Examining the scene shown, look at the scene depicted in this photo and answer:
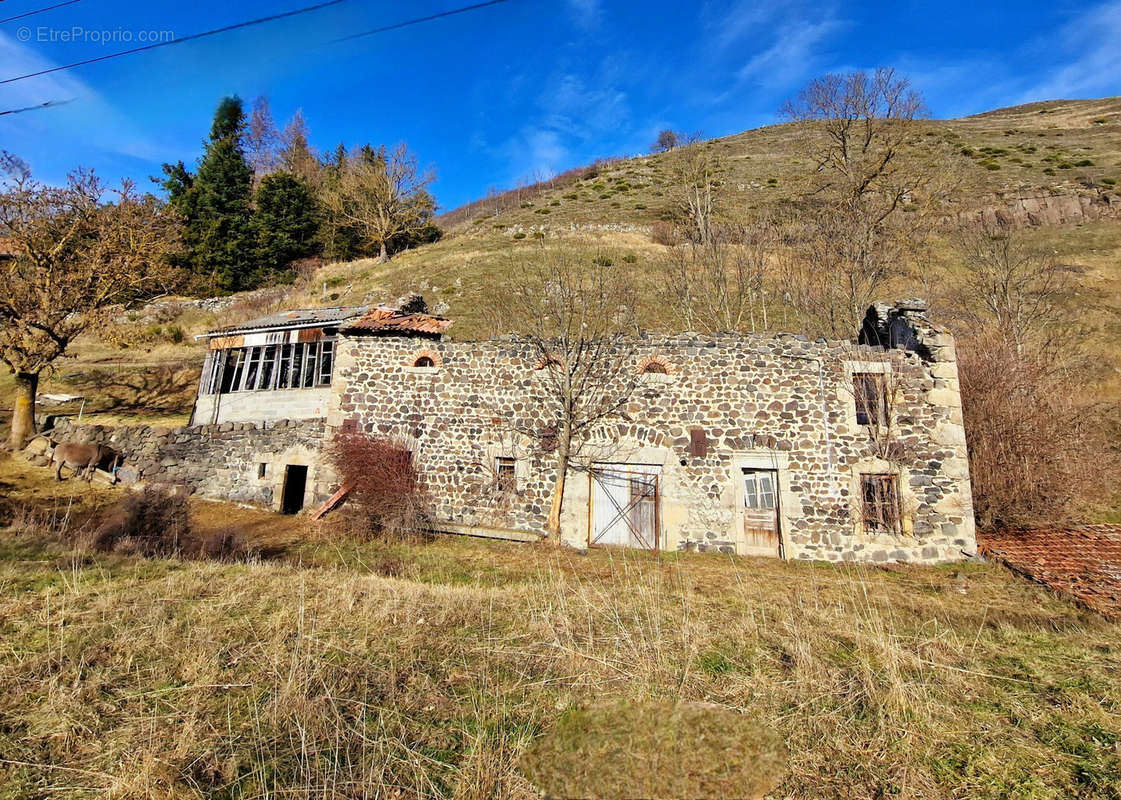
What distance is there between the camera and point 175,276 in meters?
20.7

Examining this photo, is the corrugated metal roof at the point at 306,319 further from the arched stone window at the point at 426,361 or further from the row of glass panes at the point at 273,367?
the arched stone window at the point at 426,361

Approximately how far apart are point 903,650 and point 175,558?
32.8ft

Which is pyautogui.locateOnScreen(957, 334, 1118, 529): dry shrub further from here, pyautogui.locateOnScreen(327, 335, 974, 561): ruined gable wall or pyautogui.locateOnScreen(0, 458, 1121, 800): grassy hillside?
pyautogui.locateOnScreen(0, 458, 1121, 800): grassy hillside

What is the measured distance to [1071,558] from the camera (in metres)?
9.66

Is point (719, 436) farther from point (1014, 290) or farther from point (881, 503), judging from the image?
point (1014, 290)

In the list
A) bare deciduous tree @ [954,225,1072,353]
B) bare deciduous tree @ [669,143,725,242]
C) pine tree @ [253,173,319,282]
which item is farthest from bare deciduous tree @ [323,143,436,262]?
bare deciduous tree @ [954,225,1072,353]

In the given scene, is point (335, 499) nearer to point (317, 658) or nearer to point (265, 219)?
point (317, 658)

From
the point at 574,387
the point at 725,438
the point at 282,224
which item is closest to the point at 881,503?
the point at 725,438

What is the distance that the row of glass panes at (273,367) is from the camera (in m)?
15.3

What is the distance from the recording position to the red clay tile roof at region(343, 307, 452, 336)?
43.8 feet

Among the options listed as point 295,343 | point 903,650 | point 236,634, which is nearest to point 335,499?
point 295,343

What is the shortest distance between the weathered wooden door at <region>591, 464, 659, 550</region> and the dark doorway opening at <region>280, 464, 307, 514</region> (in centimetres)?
846

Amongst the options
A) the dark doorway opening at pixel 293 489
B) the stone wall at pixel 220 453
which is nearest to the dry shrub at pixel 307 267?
the stone wall at pixel 220 453

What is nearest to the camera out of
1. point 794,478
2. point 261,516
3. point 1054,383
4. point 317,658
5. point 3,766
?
point 3,766
